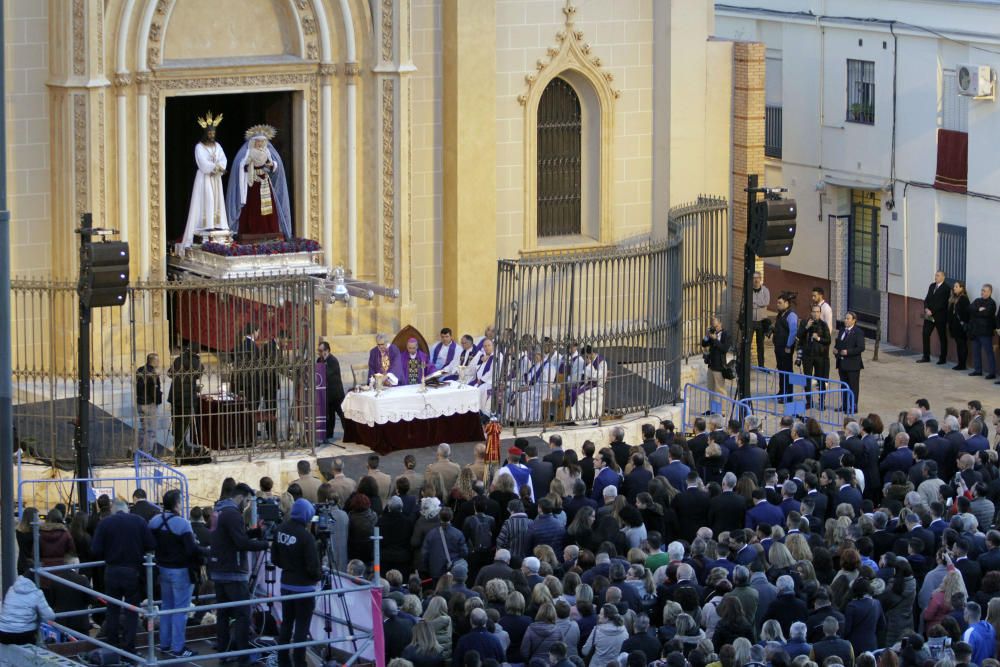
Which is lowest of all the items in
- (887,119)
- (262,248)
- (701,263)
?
(701,263)

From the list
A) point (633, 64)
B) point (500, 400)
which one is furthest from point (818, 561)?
point (633, 64)

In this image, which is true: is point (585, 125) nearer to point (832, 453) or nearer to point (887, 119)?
point (887, 119)

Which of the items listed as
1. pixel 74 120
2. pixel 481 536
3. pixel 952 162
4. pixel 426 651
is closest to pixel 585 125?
pixel 952 162

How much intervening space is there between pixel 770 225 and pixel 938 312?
7.92 m

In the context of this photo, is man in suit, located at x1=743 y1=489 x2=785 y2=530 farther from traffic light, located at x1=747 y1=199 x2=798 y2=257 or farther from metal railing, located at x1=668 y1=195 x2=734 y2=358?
metal railing, located at x1=668 y1=195 x2=734 y2=358

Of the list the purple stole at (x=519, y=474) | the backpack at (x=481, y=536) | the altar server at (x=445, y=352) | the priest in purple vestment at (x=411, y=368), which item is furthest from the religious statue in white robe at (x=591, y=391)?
the backpack at (x=481, y=536)

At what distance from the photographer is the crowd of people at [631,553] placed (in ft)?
58.7

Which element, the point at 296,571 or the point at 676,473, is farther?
the point at 676,473

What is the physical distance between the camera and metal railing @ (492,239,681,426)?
26.7 m

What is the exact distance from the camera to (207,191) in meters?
29.4

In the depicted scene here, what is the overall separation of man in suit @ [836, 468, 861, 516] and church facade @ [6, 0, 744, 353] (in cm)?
912

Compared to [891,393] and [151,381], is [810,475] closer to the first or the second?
[151,381]

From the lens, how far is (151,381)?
82.9 ft

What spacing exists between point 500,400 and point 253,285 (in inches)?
129
